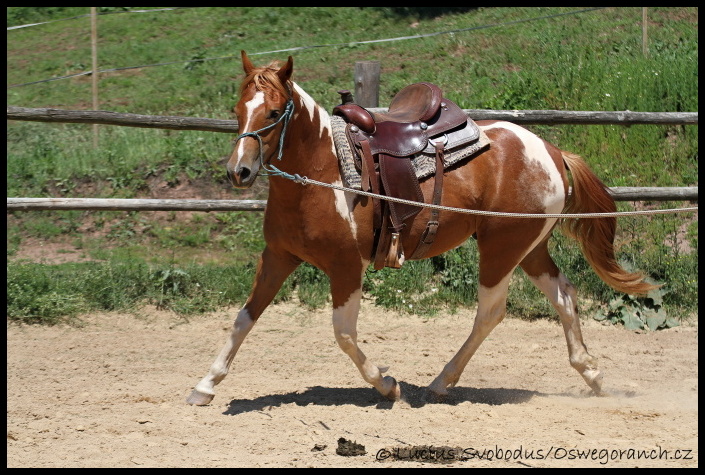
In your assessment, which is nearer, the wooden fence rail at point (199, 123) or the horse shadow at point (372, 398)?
the horse shadow at point (372, 398)

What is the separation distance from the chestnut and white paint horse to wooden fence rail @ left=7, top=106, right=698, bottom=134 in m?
1.60

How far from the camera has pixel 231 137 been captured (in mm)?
9664

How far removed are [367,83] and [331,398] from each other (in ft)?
10.0

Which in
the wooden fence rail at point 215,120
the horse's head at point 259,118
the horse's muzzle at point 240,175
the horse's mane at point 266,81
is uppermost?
the horse's mane at point 266,81

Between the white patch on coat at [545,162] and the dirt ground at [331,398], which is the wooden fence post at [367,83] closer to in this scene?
the dirt ground at [331,398]

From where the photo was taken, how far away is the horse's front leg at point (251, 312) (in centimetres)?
491

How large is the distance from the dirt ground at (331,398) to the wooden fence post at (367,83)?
1.83 meters

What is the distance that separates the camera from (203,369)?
19.0 ft

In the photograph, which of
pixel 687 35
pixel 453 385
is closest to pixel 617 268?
pixel 453 385

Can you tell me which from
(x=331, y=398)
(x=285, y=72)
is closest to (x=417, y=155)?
(x=285, y=72)

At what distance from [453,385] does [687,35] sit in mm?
8606

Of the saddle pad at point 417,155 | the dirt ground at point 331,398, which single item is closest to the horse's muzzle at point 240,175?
the saddle pad at point 417,155

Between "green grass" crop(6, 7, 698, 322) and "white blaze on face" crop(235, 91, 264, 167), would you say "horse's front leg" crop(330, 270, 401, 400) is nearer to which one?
"white blaze on face" crop(235, 91, 264, 167)

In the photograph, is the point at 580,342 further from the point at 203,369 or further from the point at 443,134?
the point at 203,369
